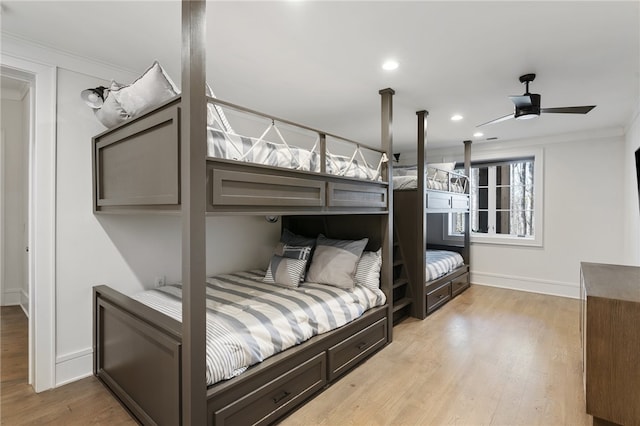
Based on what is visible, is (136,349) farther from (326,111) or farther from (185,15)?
(326,111)

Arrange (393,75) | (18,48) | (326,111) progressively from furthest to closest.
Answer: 1. (326,111)
2. (393,75)
3. (18,48)

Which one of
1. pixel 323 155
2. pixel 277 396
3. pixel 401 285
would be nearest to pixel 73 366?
pixel 277 396

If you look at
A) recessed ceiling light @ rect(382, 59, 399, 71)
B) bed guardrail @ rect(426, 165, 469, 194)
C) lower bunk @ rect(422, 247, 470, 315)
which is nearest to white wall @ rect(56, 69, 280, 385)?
recessed ceiling light @ rect(382, 59, 399, 71)

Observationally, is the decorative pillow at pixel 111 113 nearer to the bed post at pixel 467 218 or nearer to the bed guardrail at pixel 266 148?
the bed guardrail at pixel 266 148

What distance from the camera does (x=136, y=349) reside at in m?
1.89

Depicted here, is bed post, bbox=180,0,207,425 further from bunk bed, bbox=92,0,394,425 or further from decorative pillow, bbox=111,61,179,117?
decorative pillow, bbox=111,61,179,117

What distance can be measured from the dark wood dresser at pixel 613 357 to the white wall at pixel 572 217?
11.7 feet

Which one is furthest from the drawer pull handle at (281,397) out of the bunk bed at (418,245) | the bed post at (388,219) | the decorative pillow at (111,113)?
the decorative pillow at (111,113)

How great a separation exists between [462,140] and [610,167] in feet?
6.45

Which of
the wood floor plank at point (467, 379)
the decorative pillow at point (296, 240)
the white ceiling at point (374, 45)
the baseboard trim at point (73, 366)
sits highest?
the white ceiling at point (374, 45)

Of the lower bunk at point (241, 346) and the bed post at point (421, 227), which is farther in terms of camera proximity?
the bed post at point (421, 227)

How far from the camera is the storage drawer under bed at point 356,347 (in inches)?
90.3

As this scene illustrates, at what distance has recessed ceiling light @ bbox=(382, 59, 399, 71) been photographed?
2.42 m

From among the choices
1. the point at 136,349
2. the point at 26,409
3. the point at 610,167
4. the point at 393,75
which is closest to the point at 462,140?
the point at 610,167
